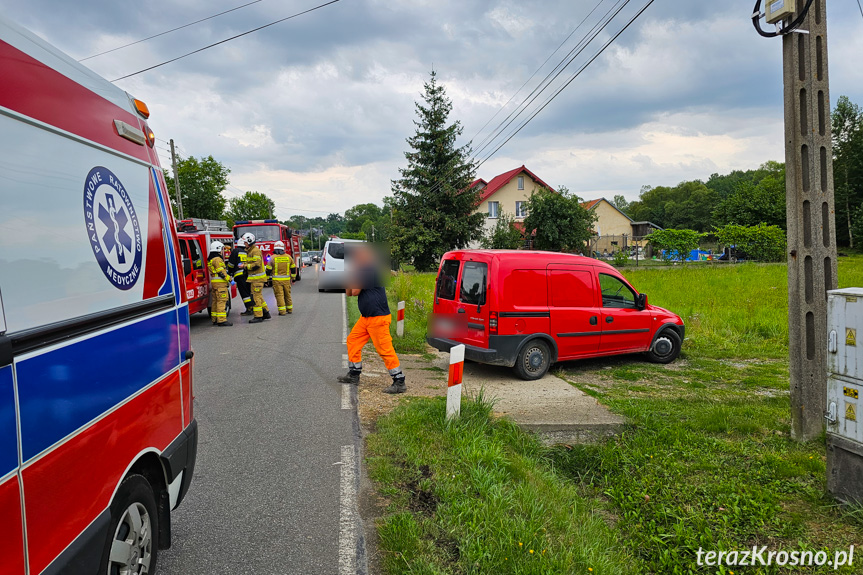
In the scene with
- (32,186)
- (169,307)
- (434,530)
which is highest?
(32,186)

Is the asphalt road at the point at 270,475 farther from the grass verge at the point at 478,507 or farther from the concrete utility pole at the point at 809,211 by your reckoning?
the concrete utility pole at the point at 809,211

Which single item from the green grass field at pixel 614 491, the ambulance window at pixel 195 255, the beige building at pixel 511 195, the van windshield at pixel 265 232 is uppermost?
Result: the beige building at pixel 511 195

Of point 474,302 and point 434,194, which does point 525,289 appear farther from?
point 434,194

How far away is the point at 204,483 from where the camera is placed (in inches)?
164

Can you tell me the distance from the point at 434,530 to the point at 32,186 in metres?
2.81

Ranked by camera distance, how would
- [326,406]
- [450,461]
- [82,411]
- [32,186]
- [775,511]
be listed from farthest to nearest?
[326,406] → [450,461] → [775,511] → [82,411] → [32,186]

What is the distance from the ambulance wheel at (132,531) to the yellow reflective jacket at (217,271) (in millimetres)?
10189

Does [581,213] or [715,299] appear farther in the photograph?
[581,213]

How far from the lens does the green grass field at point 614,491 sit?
323 centimetres

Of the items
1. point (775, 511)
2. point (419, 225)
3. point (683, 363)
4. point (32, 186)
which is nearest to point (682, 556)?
point (775, 511)

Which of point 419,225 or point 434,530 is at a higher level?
point 419,225

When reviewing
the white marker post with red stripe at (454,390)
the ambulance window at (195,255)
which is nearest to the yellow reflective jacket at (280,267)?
the ambulance window at (195,255)

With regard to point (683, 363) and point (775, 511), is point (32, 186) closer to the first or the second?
point (775, 511)

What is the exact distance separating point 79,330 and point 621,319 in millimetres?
7808
